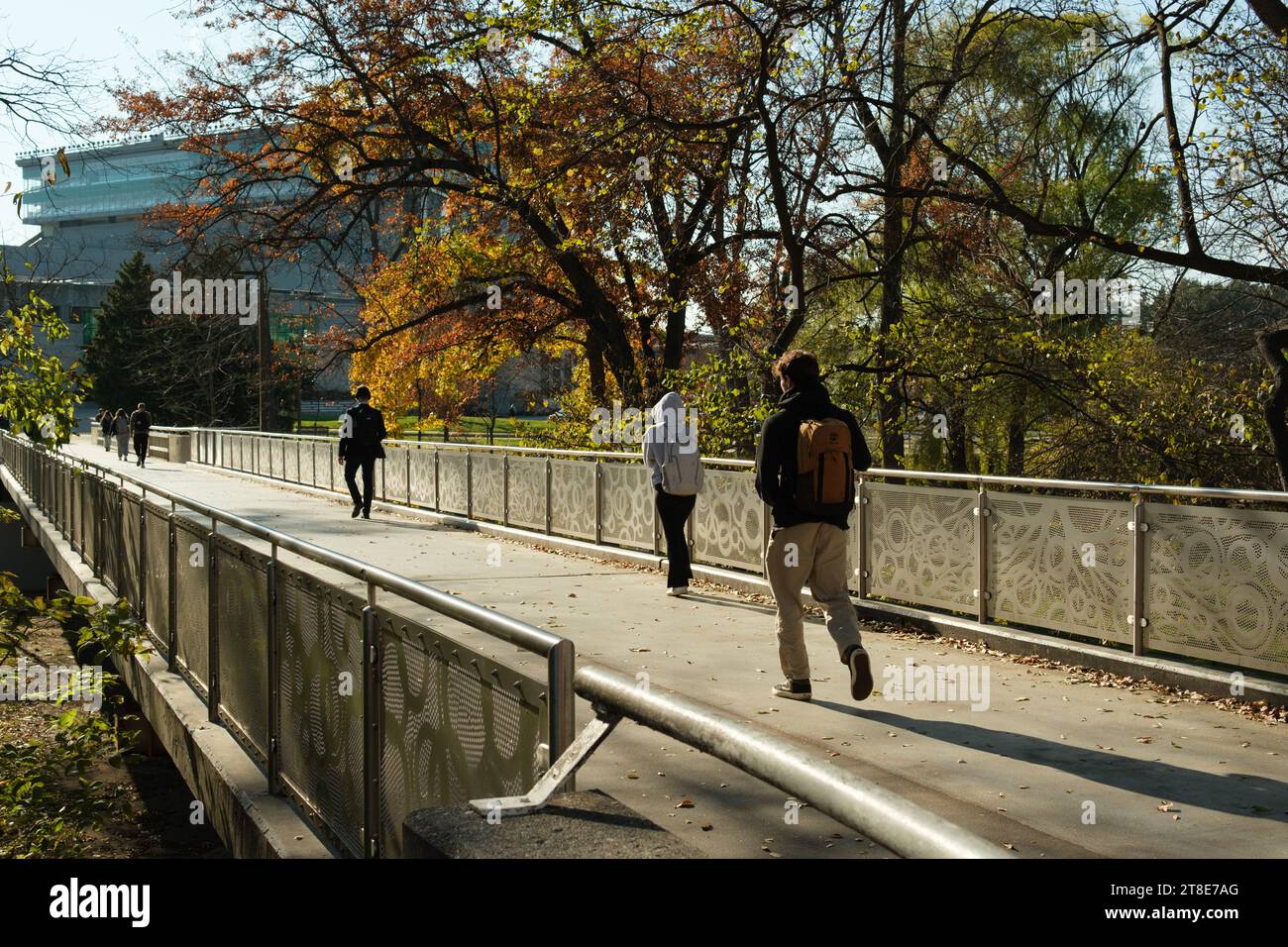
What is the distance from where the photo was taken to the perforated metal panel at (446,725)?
3566 mm

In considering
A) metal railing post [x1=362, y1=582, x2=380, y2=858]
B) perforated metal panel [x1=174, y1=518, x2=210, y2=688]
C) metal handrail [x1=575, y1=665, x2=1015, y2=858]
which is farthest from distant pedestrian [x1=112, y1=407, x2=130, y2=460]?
metal handrail [x1=575, y1=665, x2=1015, y2=858]

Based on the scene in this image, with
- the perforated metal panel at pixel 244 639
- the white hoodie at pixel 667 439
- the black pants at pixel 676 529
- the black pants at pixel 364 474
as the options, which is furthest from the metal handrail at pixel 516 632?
the black pants at pixel 364 474

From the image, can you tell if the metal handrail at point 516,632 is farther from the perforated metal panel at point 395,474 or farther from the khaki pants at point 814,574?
the perforated metal panel at point 395,474

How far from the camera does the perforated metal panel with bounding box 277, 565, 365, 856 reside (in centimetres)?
→ 506

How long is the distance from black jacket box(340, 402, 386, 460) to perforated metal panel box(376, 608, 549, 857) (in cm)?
1814

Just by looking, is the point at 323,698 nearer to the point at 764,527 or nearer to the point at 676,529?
the point at 676,529

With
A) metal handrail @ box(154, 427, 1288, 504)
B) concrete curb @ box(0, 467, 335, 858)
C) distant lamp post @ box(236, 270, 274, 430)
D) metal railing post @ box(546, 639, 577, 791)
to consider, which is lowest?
concrete curb @ box(0, 467, 335, 858)

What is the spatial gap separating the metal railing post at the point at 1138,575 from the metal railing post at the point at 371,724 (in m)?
6.04

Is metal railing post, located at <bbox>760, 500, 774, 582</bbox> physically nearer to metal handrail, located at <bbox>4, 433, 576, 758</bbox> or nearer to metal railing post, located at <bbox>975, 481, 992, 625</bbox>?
metal railing post, located at <bbox>975, 481, 992, 625</bbox>

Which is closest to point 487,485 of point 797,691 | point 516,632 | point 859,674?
point 797,691
